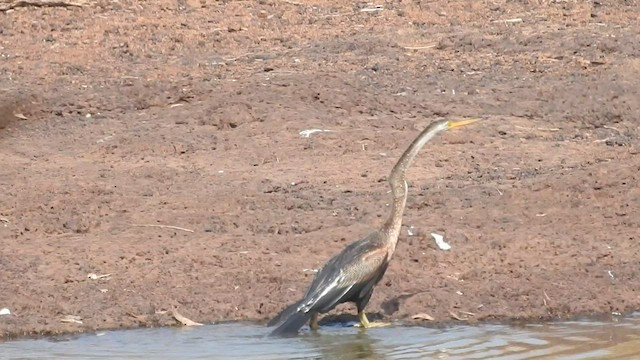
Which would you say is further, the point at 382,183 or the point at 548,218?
the point at 382,183

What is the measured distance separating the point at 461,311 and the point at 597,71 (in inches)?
207

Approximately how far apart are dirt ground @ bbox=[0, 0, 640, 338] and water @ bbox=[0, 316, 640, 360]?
0.69ft

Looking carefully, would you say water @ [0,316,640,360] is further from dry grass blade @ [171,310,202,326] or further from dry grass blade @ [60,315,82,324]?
dry grass blade @ [60,315,82,324]

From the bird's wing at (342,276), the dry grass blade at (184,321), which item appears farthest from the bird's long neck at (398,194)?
the dry grass blade at (184,321)

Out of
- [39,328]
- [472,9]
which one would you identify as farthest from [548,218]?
[472,9]

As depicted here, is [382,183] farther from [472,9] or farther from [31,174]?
[472,9]

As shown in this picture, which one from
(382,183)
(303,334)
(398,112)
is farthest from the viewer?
(398,112)

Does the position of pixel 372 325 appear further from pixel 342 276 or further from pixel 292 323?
pixel 292 323

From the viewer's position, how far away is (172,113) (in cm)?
1266

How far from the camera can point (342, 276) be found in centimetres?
820

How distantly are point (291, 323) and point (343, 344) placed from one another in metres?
0.37

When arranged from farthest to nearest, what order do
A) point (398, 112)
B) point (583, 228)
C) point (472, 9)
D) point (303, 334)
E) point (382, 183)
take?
point (472, 9)
point (398, 112)
point (382, 183)
point (583, 228)
point (303, 334)

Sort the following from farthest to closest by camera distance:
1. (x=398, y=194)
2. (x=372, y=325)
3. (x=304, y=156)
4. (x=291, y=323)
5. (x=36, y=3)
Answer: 1. (x=36, y=3)
2. (x=304, y=156)
3. (x=398, y=194)
4. (x=372, y=325)
5. (x=291, y=323)

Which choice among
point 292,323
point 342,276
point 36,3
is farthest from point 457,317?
point 36,3
